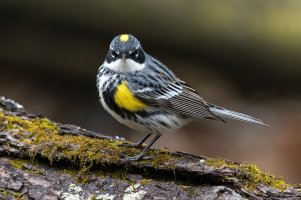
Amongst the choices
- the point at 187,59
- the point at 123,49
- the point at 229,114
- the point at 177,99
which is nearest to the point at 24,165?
the point at 123,49

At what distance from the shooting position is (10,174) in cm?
460

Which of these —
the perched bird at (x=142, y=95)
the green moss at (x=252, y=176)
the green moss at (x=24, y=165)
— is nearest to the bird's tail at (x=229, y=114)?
the perched bird at (x=142, y=95)

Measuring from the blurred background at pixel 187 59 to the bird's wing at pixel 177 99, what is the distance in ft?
8.04

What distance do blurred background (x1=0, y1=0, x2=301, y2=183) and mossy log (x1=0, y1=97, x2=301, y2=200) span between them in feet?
10.6

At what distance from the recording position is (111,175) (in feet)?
15.3

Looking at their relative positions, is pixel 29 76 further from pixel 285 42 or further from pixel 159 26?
pixel 285 42

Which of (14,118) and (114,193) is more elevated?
(14,118)

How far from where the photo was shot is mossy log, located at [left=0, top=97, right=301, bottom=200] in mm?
4457

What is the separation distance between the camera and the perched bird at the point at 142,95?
16.7 ft

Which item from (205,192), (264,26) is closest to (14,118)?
(205,192)

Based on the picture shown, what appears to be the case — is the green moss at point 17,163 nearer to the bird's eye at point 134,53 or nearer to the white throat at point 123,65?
the white throat at point 123,65

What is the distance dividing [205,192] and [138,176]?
0.50m

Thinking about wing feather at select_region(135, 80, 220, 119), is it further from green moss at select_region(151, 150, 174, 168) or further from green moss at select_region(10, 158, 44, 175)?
green moss at select_region(10, 158, 44, 175)

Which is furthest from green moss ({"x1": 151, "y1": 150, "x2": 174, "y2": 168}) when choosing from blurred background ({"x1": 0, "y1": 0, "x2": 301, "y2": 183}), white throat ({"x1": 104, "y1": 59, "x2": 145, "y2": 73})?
blurred background ({"x1": 0, "y1": 0, "x2": 301, "y2": 183})
